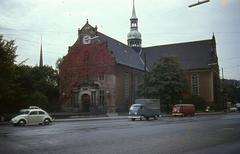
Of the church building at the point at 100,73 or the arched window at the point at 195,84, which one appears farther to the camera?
the arched window at the point at 195,84

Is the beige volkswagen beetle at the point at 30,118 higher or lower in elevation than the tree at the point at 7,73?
lower

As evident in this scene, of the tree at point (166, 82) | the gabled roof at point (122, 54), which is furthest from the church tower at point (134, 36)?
the tree at point (166, 82)

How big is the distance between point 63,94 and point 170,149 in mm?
42268

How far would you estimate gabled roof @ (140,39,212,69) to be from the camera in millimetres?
62188

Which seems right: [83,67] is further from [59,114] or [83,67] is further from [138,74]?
[59,114]

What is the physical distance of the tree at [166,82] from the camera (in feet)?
142

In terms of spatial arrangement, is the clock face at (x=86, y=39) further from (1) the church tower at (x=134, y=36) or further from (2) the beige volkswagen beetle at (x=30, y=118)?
(2) the beige volkswagen beetle at (x=30, y=118)

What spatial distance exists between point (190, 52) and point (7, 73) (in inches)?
2001

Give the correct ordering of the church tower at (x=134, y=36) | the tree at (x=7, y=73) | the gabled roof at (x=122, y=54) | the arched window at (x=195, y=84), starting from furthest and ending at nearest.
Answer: the church tower at (x=134, y=36)
the arched window at (x=195, y=84)
the gabled roof at (x=122, y=54)
the tree at (x=7, y=73)

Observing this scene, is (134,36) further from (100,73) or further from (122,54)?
(100,73)

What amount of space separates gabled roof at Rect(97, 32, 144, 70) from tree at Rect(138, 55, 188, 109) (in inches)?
297

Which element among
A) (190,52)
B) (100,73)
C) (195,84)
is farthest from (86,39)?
(195,84)

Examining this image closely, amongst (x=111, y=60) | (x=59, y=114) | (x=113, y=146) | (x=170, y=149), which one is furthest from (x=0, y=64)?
(x=111, y=60)

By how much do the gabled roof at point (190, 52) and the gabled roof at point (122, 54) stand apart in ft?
23.4
